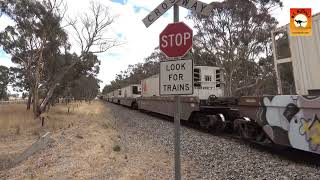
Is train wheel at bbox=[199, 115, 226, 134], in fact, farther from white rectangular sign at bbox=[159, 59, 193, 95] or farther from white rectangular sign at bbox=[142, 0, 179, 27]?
white rectangular sign at bbox=[159, 59, 193, 95]

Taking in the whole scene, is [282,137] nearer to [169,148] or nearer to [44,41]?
[169,148]

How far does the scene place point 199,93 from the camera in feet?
60.7

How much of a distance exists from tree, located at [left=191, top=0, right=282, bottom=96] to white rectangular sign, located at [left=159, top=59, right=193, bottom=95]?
93.7 ft

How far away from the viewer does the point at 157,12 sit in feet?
18.6

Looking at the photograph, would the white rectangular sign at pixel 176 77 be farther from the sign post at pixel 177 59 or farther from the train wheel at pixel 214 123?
the train wheel at pixel 214 123

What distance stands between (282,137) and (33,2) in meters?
28.7

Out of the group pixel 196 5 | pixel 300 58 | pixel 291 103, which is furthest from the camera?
pixel 300 58

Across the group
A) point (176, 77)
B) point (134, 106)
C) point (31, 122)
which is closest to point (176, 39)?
point (176, 77)

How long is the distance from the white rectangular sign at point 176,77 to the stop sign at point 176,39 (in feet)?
0.48

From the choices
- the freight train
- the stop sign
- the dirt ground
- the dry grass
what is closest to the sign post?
the stop sign

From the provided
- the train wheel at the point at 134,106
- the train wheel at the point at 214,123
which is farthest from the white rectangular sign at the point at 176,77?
the train wheel at the point at 134,106

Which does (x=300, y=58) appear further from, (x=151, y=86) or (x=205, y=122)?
(x=151, y=86)

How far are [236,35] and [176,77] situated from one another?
3107cm

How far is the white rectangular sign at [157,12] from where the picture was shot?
555 centimetres
